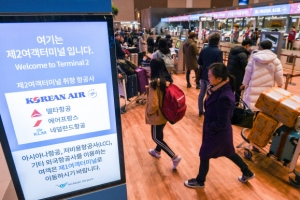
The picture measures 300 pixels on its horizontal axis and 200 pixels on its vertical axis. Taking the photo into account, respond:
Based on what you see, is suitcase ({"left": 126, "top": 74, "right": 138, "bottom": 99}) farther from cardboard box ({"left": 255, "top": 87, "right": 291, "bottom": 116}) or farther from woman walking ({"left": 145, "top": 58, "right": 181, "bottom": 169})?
cardboard box ({"left": 255, "top": 87, "right": 291, "bottom": 116})

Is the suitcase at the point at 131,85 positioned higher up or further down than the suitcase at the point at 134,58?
further down

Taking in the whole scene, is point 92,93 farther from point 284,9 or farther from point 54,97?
point 284,9

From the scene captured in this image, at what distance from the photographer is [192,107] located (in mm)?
4848

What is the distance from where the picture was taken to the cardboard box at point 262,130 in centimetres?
252

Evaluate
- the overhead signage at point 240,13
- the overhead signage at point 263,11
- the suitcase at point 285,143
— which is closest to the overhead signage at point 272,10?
the overhead signage at point 263,11

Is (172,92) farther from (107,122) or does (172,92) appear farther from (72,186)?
(72,186)

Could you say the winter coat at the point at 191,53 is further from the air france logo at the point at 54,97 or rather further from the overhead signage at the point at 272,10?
the overhead signage at the point at 272,10

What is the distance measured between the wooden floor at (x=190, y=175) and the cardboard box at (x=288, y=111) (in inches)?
29.2

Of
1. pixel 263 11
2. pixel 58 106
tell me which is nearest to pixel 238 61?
pixel 58 106

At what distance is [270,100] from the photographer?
2.52 meters

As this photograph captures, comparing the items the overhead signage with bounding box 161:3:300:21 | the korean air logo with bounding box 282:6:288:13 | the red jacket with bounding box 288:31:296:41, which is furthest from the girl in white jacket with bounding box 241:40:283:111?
the red jacket with bounding box 288:31:296:41

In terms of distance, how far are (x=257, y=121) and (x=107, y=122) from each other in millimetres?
2141

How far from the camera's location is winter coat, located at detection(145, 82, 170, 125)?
2436 mm

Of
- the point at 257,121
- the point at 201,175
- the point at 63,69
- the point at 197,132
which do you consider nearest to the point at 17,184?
the point at 63,69
